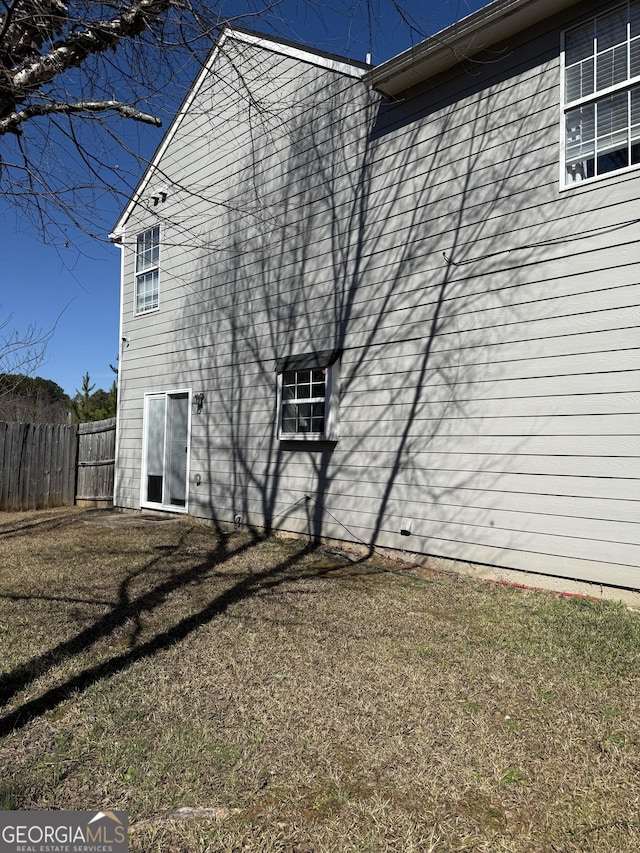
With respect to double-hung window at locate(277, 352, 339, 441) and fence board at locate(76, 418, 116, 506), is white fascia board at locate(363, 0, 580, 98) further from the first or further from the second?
fence board at locate(76, 418, 116, 506)

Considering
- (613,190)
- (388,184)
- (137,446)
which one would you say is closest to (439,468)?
(613,190)

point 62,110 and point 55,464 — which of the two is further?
point 55,464

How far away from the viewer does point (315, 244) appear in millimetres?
7695

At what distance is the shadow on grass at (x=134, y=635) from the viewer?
3.13 meters

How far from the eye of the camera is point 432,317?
6.20m

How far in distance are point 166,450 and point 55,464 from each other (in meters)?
3.07

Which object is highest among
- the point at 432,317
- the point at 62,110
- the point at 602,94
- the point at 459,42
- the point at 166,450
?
the point at 459,42

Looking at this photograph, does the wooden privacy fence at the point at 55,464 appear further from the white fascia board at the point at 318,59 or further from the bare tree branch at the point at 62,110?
the bare tree branch at the point at 62,110

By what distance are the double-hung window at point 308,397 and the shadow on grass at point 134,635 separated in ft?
5.49

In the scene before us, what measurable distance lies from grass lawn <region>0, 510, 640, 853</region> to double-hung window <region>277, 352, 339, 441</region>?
2.45 m

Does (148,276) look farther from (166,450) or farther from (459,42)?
(459,42)

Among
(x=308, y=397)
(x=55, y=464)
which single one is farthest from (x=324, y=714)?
(x=55, y=464)

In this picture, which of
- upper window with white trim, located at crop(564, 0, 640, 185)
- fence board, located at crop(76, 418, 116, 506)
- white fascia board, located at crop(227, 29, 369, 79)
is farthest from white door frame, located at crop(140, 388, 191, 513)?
upper window with white trim, located at crop(564, 0, 640, 185)

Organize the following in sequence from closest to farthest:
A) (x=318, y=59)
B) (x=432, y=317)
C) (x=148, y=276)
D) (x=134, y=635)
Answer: (x=134, y=635) < (x=432, y=317) < (x=318, y=59) < (x=148, y=276)
